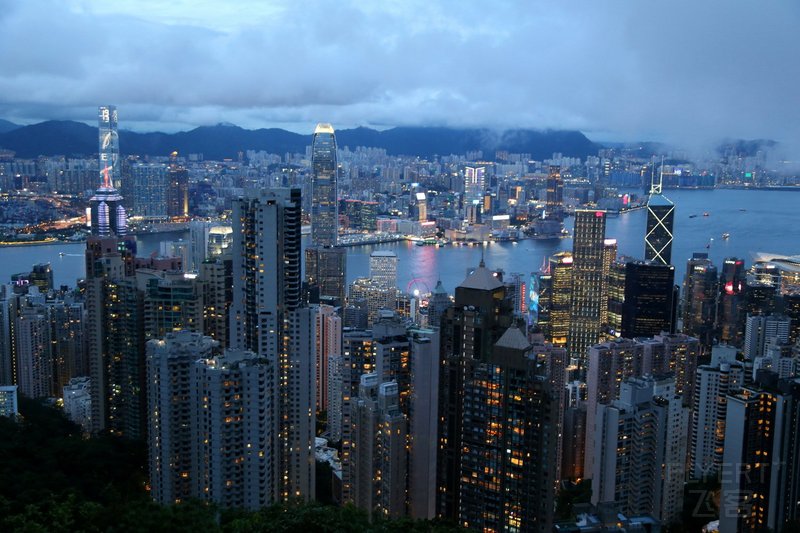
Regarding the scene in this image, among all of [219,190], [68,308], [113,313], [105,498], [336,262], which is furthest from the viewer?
[219,190]

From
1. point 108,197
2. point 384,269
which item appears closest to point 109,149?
point 108,197

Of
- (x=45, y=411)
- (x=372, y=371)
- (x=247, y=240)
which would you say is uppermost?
(x=247, y=240)

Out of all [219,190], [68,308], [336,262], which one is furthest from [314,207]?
[68,308]

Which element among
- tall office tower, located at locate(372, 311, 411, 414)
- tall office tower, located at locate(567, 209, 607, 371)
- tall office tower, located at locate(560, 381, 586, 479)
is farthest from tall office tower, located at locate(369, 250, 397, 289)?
tall office tower, located at locate(372, 311, 411, 414)

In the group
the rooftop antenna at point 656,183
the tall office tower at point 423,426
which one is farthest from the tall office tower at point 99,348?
the rooftop antenna at point 656,183

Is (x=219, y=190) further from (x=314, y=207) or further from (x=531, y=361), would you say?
(x=531, y=361)

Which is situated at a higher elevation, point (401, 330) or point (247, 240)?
point (247, 240)

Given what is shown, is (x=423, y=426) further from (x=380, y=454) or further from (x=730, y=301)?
(x=730, y=301)
